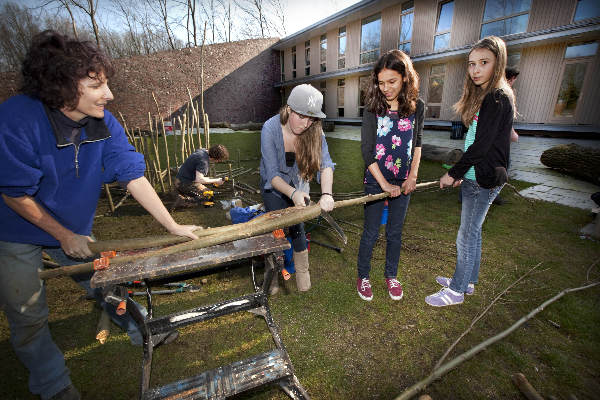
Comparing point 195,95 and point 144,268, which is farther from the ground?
point 195,95

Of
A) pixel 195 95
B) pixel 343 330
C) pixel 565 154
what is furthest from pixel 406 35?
pixel 343 330

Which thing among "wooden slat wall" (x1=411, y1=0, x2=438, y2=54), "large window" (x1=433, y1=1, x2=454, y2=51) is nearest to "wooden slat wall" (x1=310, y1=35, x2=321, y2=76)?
"wooden slat wall" (x1=411, y1=0, x2=438, y2=54)

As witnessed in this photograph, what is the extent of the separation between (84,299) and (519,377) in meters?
4.47

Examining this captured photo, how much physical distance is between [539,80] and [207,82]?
21733 millimetres

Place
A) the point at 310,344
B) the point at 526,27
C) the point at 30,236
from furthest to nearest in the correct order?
the point at 526,27 < the point at 310,344 < the point at 30,236

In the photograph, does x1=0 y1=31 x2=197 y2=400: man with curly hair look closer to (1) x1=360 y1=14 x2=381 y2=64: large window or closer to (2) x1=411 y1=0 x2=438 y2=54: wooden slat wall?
(2) x1=411 y1=0 x2=438 y2=54: wooden slat wall

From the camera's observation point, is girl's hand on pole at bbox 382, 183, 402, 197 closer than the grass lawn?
No

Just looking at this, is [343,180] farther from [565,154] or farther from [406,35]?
[406,35]

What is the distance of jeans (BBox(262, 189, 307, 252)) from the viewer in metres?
2.91

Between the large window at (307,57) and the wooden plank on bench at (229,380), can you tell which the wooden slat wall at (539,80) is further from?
the large window at (307,57)

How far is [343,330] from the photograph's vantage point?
2.71 m

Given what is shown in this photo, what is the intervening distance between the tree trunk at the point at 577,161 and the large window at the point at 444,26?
10.4 meters

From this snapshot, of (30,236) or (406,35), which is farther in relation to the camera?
(406,35)

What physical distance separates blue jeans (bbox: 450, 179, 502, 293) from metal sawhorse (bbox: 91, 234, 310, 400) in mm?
1754
